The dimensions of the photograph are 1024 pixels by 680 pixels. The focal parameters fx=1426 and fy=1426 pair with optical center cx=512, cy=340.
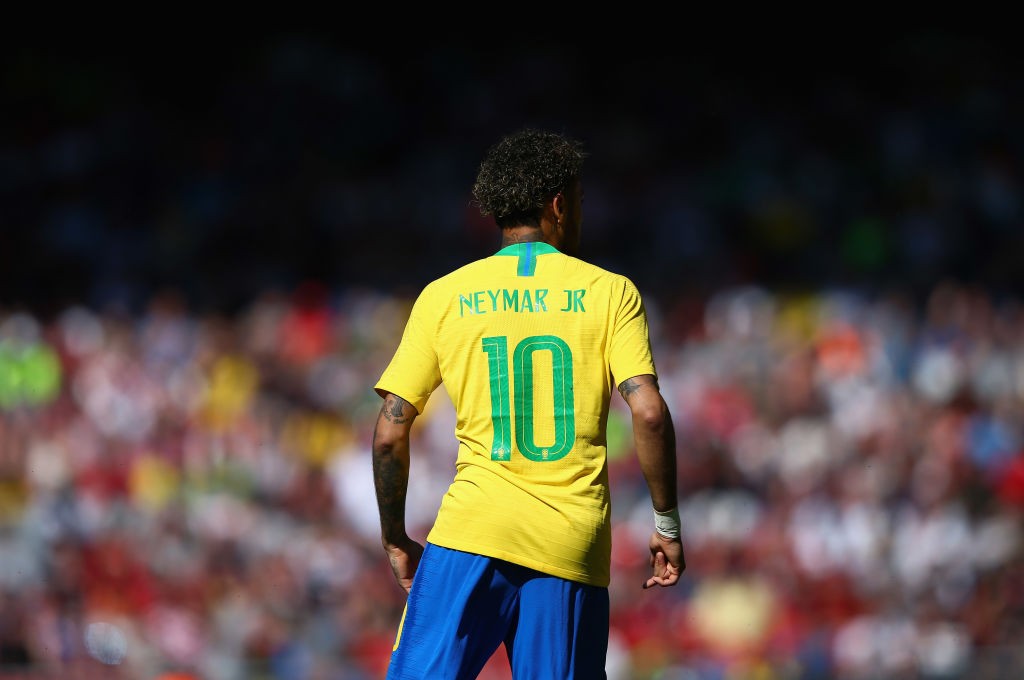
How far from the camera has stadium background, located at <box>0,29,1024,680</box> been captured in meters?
8.66

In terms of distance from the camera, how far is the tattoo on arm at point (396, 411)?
3.51 metres

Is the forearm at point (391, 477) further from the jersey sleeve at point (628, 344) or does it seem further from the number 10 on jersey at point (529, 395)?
the jersey sleeve at point (628, 344)

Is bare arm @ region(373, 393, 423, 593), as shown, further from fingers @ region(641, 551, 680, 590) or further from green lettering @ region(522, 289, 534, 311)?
fingers @ region(641, 551, 680, 590)

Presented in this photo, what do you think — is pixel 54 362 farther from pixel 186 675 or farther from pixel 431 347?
pixel 431 347

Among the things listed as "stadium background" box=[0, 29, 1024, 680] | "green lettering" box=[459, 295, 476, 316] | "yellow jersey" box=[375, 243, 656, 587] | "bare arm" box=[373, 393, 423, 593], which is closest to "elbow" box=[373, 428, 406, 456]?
"bare arm" box=[373, 393, 423, 593]

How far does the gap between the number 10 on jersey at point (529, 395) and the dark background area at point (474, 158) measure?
286 inches

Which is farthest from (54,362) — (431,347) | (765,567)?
(431,347)

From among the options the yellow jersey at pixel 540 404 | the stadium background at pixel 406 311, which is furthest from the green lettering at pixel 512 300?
the stadium background at pixel 406 311

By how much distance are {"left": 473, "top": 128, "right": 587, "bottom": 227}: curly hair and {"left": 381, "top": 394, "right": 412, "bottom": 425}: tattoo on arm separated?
512 millimetres

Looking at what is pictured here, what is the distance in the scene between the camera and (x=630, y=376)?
3375 millimetres

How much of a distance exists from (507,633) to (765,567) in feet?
18.4

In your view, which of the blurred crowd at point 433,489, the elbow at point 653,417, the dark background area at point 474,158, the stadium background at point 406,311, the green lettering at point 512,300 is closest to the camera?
the elbow at point 653,417

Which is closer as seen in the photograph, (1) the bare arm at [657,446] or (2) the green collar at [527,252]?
(1) the bare arm at [657,446]

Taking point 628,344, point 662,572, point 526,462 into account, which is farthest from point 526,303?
point 662,572
